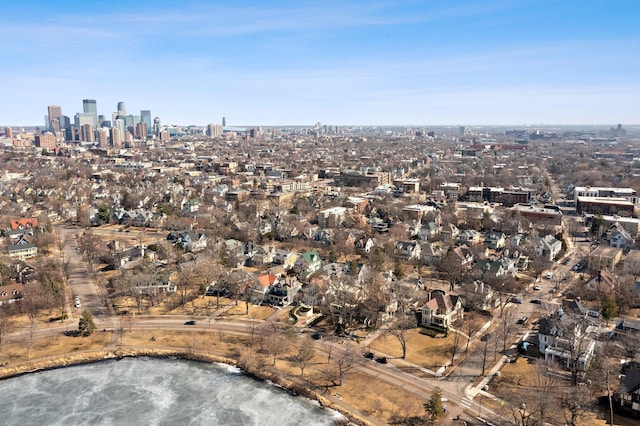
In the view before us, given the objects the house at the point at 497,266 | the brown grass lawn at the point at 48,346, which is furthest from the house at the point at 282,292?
the house at the point at 497,266

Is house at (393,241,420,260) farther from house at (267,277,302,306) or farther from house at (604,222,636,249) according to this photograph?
house at (604,222,636,249)

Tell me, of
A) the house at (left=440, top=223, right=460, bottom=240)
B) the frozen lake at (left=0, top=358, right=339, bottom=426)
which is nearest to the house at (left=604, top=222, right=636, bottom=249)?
the house at (left=440, top=223, right=460, bottom=240)

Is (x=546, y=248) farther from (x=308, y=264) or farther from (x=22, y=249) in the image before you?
(x=22, y=249)

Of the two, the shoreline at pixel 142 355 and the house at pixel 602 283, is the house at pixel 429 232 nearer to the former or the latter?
the house at pixel 602 283

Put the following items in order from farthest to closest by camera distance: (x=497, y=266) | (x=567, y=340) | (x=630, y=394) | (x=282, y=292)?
(x=497, y=266) → (x=282, y=292) → (x=567, y=340) → (x=630, y=394)

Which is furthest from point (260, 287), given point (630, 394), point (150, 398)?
point (630, 394)

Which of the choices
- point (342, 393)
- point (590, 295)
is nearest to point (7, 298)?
point (342, 393)
